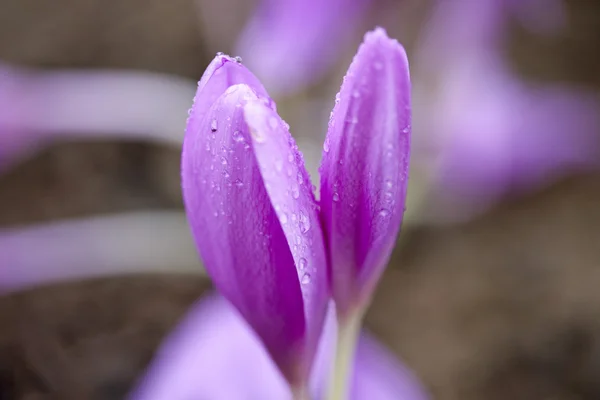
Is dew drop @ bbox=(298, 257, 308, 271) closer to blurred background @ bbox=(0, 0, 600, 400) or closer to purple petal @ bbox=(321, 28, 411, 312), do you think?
purple petal @ bbox=(321, 28, 411, 312)

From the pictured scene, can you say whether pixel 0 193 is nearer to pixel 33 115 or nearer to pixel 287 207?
pixel 33 115

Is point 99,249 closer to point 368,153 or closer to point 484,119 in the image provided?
point 484,119

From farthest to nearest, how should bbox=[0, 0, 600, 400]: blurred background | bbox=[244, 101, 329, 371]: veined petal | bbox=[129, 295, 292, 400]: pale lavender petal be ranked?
bbox=[0, 0, 600, 400]: blurred background → bbox=[129, 295, 292, 400]: pale lavender petal → bbox=[244, 101, 329, 371]: veined petal

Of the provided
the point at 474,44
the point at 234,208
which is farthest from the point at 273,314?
the point at 474,44

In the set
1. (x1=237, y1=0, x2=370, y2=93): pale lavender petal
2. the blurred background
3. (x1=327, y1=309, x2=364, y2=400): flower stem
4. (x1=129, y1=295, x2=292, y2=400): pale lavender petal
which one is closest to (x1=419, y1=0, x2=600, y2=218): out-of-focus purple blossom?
the blurred background

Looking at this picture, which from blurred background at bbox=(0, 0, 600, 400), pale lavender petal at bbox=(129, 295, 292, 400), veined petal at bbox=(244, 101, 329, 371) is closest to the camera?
veined petal at bbox=(244, 101, 329, 371)

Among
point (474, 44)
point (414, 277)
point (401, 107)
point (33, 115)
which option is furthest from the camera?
point (414, 277)

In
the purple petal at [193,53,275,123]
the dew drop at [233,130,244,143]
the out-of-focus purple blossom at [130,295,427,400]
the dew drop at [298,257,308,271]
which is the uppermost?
the out-of-focus purple blossom at [130,295,427,400]
